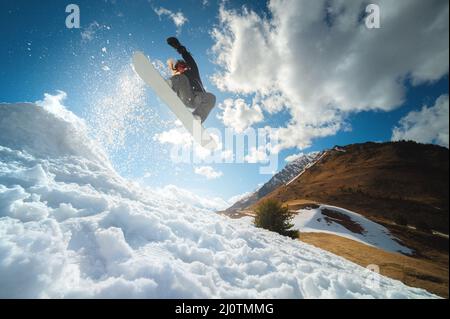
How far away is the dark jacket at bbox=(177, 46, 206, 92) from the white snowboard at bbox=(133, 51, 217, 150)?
779 millimetres

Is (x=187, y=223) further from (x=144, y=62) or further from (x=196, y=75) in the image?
(x=144, y=62)

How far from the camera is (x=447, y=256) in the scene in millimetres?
22062

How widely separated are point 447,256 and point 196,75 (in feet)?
91.6

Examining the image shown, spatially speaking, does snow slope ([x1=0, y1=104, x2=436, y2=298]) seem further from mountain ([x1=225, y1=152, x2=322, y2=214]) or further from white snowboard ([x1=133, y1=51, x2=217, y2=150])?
mountain ([x1=225, y1=152, x2=322, y2=214])

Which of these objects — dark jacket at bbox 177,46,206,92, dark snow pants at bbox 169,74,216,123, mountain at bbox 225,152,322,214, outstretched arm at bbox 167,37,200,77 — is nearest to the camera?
outstretched arm at bbox 167,37,200,77

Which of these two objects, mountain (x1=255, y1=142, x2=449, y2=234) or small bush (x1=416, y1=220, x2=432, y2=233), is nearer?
small bush (x1=416, y1=220, x2=432, y2=233)

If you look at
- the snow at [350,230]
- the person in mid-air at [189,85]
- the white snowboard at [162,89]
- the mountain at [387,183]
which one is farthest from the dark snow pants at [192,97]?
the mountain at [387,183]

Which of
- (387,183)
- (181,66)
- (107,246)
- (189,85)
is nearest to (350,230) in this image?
(189,85)

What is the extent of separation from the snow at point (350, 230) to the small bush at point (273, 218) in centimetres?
648

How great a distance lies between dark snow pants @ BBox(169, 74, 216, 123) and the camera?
316 inches

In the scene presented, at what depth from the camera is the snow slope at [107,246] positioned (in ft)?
8.39

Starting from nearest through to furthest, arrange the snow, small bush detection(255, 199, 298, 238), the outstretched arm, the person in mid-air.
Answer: the outstretched arm → the person in mid-air → small bush detection(255, 199, 298, 238) → the snow

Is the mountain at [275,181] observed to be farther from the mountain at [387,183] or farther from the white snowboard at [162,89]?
the white snowboard at [162,89]

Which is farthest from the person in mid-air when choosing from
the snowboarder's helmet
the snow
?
the snow
